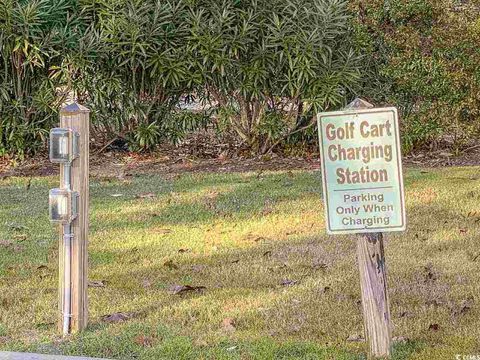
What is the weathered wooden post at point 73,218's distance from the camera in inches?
210

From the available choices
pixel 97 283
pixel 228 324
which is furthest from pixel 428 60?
pixel 228 324

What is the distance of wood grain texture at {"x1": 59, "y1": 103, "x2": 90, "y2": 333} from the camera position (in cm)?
540

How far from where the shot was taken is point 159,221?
8781 mm

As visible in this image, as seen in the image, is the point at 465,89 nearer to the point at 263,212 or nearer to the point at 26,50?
the point at 263,212

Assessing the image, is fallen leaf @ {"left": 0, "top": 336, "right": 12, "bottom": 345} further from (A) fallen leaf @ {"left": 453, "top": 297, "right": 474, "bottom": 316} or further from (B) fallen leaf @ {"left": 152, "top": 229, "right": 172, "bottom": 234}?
(B) fallen leaf @ {"left": 152, "top": 229, "right": 172, "bottom": 234}

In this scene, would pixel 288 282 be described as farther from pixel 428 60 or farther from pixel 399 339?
pixel 428 60

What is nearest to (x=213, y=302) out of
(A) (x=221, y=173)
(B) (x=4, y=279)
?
(B) (x=4, y=279)

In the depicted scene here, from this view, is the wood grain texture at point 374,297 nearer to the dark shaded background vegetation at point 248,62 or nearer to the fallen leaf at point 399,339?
the fallen leaf at point 399,339

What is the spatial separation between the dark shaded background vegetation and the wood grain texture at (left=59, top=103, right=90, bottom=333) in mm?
7267

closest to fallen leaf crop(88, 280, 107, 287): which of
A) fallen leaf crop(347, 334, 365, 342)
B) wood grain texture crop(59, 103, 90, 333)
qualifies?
wood grain texture crop(59, 103, 90, 333)

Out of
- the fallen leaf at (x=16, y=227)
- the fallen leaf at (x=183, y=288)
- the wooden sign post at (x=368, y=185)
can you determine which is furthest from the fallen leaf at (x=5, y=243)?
the wooden sign post at (x=368, y=185)

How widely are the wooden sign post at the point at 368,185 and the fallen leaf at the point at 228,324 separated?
917 mm

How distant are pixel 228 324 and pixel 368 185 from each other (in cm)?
132

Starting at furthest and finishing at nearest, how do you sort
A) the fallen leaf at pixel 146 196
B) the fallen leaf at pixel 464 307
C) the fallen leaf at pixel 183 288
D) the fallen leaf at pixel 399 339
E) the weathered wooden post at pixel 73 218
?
1. the fallen leaf at pixel 146 196
2. the fallen leaf at pixel 183 288
3. the fallen leaf at pixel 464 307
4. the weathered wooden post at pixel 73 218
5. the fallen leaf at pixel 399 339
